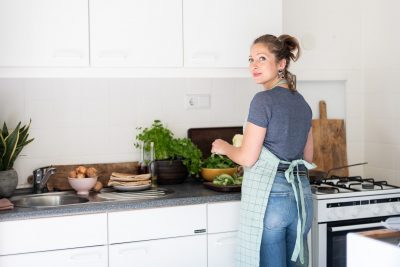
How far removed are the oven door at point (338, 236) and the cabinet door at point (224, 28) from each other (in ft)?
3.36

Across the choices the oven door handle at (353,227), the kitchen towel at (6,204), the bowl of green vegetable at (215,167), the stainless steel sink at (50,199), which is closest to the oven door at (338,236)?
the oven door handle at (353,227)

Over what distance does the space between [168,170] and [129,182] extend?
28cm

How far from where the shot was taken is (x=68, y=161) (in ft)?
10.8

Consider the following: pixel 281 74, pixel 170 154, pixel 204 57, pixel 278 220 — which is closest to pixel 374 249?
pixel 278 220

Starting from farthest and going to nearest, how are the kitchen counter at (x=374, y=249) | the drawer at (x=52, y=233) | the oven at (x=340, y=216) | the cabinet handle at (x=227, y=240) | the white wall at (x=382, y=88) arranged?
1. the white wall at (x=382, y=88)
2. the oven at (x=340, y=216)
3. the cabinet handle at (x=227, y=240)
4. the drawer at (x=52, y=233)
5. the kitchen counter at (x=374, y=249)

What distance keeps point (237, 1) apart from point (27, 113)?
4.34 feet

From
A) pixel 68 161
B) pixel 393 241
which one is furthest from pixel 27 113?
pixel 393 241

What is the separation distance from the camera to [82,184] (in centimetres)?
308

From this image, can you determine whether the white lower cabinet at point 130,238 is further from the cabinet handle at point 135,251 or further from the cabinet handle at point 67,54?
the cabinet handle at point 67,54

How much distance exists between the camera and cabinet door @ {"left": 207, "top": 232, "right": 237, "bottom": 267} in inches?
117

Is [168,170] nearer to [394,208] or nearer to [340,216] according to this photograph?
[340,216]

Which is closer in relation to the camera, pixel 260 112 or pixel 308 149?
pixel 260 112

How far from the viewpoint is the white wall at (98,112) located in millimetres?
3195

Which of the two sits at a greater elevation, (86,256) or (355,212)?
(355,212)
